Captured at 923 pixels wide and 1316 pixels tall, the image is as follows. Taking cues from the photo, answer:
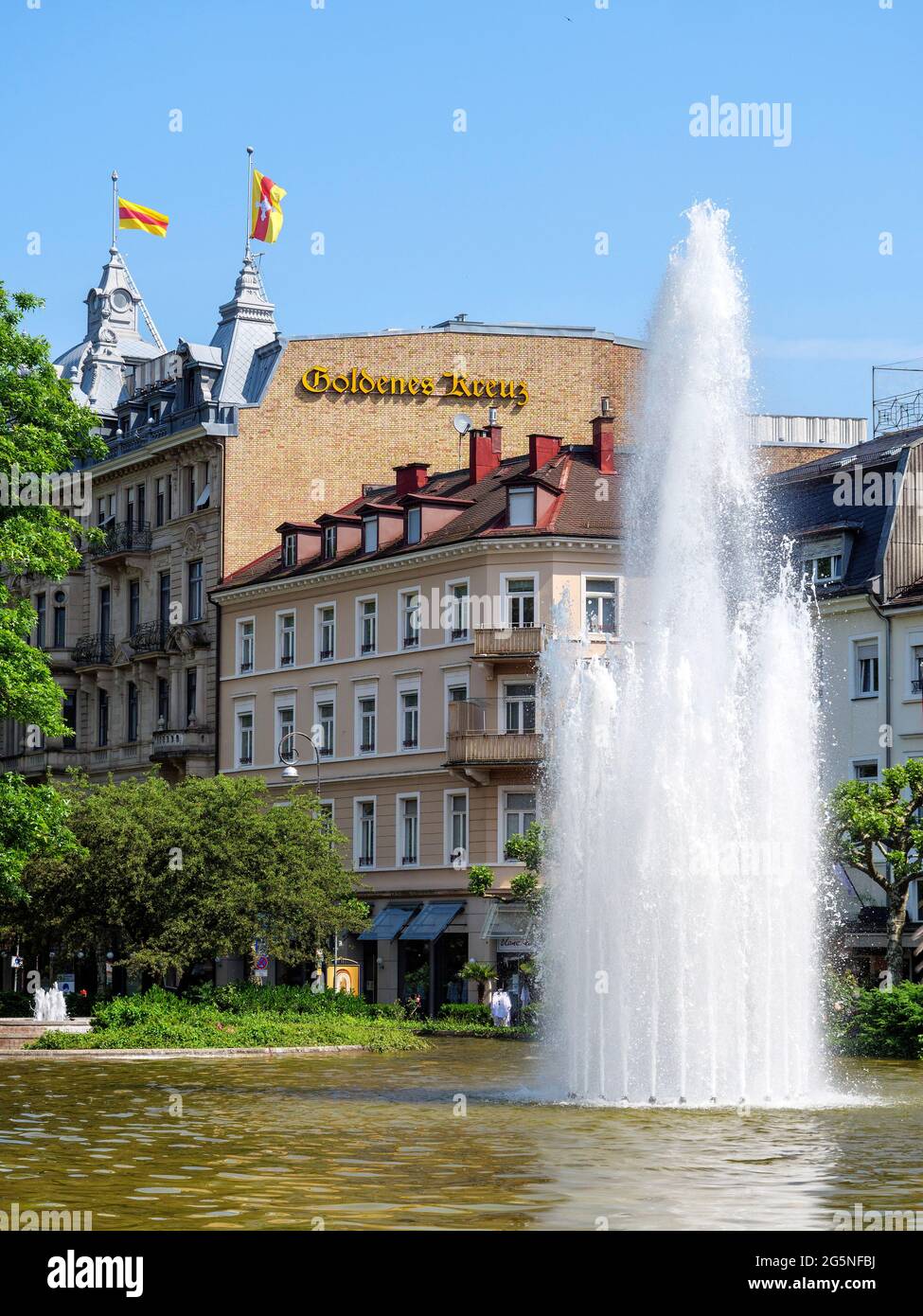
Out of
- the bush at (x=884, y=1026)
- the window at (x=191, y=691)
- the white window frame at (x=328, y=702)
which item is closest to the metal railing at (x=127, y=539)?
the window at (x=191, y=691)

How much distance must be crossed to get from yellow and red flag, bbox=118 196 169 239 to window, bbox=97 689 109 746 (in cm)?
1846

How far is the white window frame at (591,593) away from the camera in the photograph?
5994cm

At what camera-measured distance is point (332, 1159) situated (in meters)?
20.3

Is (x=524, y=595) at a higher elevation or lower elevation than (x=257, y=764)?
higher

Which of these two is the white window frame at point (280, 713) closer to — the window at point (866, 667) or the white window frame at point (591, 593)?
the white window frame at point (591, 593)

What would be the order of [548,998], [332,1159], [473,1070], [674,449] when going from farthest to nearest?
[473,1070], [674,449], [548,998], [332,1159]

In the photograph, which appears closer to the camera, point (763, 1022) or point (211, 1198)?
point (211, 1198)

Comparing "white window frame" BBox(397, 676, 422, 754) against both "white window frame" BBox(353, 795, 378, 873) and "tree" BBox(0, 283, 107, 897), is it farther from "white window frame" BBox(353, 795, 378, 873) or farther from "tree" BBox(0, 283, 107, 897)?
"tree" BBox(0, 283, 107, 897)

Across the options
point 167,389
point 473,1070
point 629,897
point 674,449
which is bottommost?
point 473,1070

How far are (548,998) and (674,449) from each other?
926 centimetres

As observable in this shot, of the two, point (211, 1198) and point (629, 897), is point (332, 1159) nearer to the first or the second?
point (211, 1198)

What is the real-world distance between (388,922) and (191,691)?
1574 centimetres
